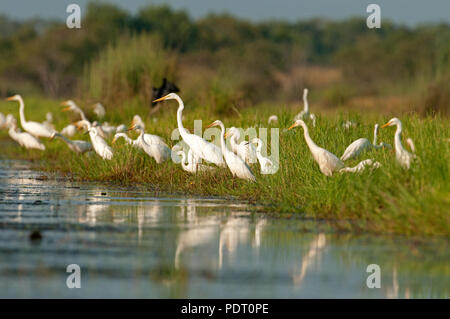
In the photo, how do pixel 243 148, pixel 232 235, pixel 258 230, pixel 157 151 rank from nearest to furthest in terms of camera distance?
pixel 232 235 < pixel 258 230 < pixel 243 148 < pixel 157 151

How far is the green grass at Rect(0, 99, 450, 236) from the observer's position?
835 centimetres

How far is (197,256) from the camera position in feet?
23.6

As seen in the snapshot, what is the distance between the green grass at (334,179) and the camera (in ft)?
27.4

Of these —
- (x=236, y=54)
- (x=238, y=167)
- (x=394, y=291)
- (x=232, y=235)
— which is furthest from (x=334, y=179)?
(x=236, y=54)

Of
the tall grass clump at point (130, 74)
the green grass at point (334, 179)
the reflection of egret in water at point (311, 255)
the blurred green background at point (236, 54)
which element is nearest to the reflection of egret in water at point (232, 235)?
the reflection of egret in water at point (311, 255)

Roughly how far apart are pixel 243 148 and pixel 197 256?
20.1 feet

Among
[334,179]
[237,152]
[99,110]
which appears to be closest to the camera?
[334,179]

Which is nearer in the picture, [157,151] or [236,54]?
[157,151]

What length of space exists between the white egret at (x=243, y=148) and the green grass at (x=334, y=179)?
34 centimetres

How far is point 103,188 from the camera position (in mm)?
13211

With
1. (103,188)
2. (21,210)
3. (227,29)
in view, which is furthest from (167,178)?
(227,29)

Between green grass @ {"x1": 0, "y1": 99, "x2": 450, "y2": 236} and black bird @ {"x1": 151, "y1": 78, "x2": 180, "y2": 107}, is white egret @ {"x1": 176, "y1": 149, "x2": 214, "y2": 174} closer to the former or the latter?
green grass @ {"x1": 0, "y1": 99, "x2": 450, "y2": 236}

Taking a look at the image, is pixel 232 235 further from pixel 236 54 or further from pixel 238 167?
pixel 236 54

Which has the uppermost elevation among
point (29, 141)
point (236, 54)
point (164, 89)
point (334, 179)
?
point (236, 54)
